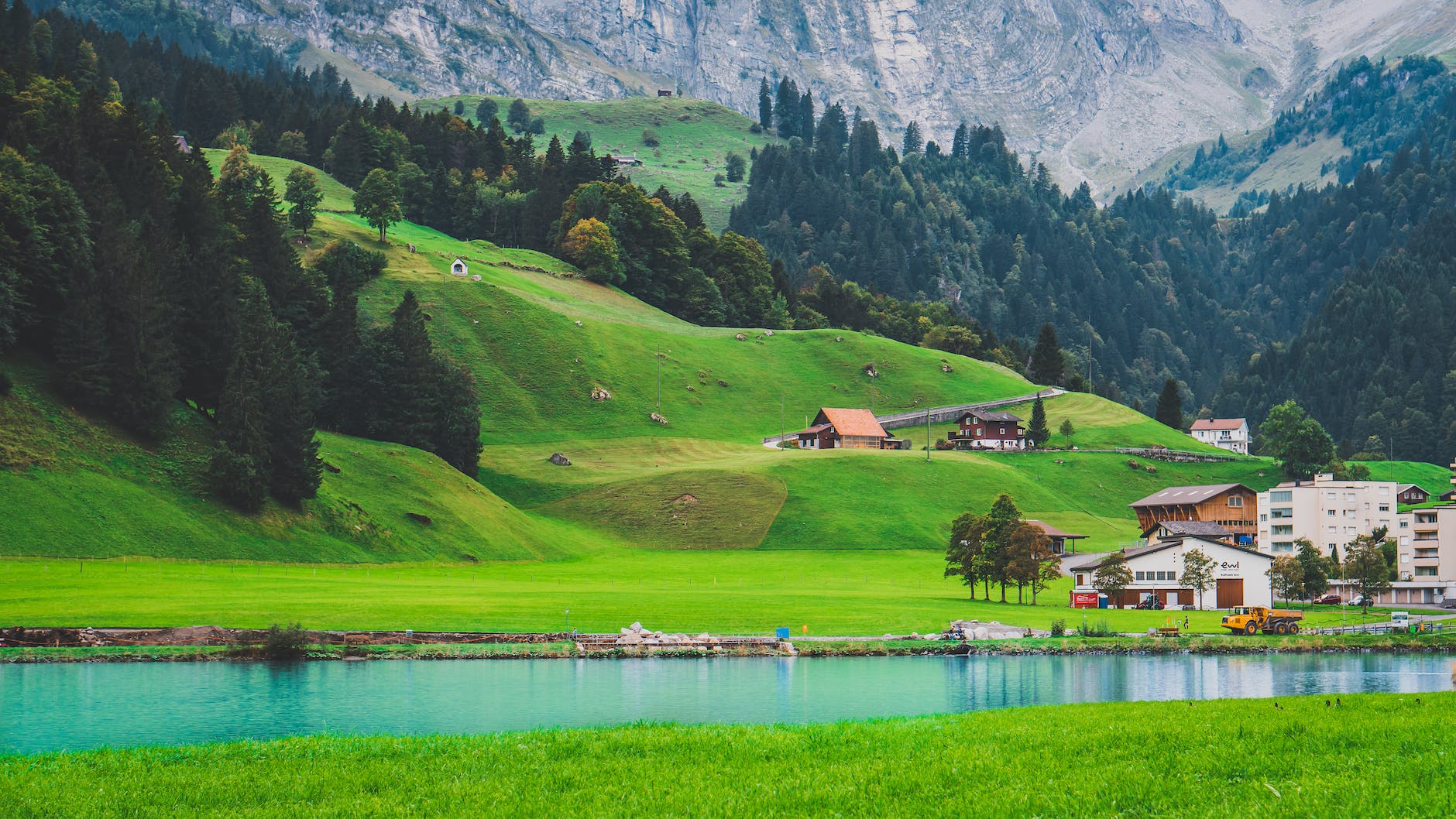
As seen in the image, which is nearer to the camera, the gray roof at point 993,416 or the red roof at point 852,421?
the red roof at point 852,421

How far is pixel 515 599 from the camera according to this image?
73.8 meters

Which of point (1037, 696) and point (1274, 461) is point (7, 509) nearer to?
point (1037, 696)

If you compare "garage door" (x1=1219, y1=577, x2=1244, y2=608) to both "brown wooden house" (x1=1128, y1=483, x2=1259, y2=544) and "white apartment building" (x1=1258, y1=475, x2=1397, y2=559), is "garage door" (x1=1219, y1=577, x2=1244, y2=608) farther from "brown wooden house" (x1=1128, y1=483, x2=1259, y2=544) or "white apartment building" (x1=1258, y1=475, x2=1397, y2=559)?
"white apartment building" (x1=1258, y1=475, x2=1397, y2=559)

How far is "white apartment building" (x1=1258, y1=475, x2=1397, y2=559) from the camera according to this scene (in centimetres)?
12325

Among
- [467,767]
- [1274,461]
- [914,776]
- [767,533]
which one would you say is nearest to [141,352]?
[767,533]

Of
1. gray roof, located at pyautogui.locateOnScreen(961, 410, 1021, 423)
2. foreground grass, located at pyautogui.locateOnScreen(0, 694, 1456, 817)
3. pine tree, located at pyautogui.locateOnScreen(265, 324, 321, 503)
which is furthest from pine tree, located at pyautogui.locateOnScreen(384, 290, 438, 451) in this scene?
foreground grass, located at pyautogui.locateOnScreen(0, 694, 1456, 817)

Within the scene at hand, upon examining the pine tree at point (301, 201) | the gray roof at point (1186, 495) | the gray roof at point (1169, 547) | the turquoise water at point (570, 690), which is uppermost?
the pine tree at point (301, 201)

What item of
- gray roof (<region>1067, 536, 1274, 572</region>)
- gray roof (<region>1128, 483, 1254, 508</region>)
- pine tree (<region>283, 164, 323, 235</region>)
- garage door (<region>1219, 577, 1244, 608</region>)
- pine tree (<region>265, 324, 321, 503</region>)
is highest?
pine tree (<region>283, 164, 323, 235</region>)

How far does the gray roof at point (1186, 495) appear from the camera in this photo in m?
128

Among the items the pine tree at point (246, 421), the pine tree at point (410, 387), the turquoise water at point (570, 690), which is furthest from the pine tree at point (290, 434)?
the turquoise water at point (570, 690)

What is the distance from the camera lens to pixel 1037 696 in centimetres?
4634

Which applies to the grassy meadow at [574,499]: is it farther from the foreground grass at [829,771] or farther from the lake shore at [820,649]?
the foreground grass at [829,771]

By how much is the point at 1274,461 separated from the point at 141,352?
14055 centimetres

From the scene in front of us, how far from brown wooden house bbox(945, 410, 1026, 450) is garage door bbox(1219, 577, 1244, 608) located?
7645 cm
